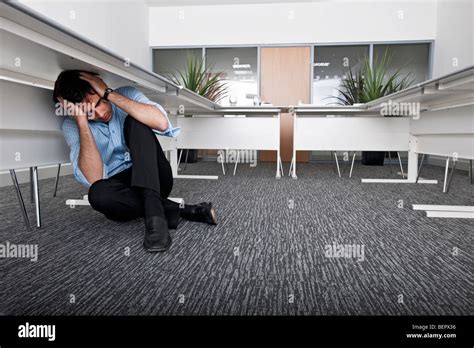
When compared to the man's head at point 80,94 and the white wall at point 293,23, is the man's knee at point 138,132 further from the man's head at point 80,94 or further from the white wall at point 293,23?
the white wall at point 293,23

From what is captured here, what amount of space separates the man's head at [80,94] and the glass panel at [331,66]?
480 cm

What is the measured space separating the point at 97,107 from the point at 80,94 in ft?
0.26

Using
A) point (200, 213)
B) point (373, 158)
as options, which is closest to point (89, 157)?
point (200, 213)

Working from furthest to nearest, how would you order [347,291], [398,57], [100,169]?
[398,57], [100,169], [347,291]

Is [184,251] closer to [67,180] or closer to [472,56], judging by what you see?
[67,180]

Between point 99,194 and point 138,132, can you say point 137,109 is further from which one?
point 99,194

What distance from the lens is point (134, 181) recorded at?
137 centimetres

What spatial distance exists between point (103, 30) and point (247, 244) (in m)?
3.94

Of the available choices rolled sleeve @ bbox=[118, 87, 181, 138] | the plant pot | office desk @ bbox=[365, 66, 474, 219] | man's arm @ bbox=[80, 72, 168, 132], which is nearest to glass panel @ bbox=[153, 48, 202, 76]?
the plant pot

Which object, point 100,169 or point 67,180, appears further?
point 67,180

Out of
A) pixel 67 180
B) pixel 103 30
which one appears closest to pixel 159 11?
pixel 103 30

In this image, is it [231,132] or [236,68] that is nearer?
[231,132]
